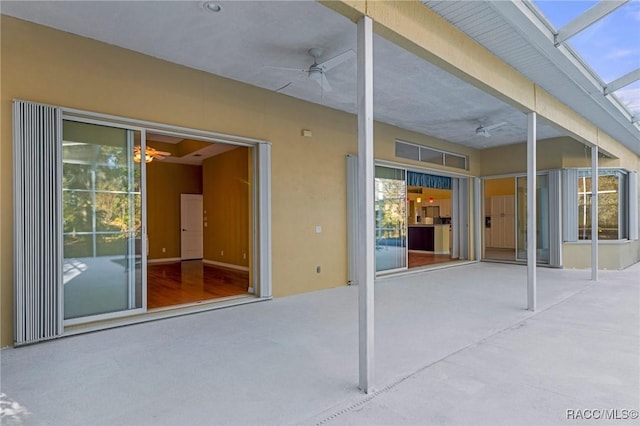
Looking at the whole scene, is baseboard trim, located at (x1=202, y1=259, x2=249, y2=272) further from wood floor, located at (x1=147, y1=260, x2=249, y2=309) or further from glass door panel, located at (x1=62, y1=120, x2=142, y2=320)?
glass door panel, located at (x1=62, y1=120, x2=142, y2=320)

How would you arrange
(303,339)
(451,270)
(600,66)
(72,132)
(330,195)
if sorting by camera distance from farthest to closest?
(451,270)
(330,195)
(600,66)
(72,132)
(303,339)

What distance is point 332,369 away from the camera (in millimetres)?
2840

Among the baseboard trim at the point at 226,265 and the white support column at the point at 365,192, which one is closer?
the white support column at the point at 365,192

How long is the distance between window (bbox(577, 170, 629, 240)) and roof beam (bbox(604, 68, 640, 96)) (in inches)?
158

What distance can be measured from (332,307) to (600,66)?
191 inches

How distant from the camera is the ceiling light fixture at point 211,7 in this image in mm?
3295

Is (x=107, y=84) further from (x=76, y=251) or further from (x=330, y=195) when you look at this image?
(x=330, y=195)

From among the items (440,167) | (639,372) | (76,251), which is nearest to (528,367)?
(639,372)

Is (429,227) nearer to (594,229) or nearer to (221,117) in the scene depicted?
(594,229)

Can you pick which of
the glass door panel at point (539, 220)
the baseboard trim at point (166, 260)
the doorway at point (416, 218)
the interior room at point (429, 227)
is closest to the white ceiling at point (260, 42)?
the doorway at point (416, 218)

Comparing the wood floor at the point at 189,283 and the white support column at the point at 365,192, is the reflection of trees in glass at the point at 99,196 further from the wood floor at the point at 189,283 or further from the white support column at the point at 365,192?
the white support column at the point at 365,192

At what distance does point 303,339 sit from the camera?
3.55 meters

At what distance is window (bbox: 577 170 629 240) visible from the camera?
28.0 feet

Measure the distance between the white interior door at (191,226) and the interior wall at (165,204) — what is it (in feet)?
0.38
